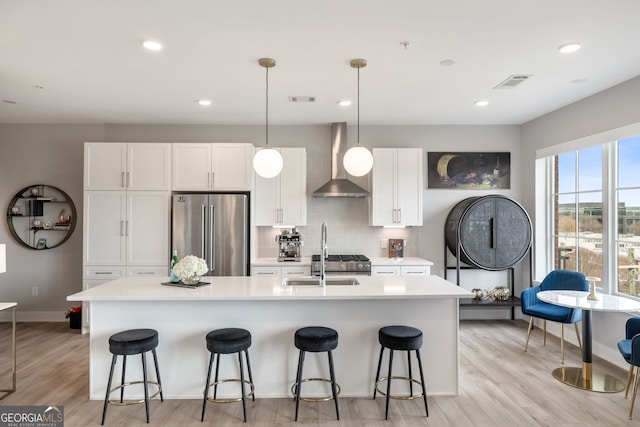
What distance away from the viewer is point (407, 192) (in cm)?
520

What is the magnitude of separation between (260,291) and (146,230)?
2.56 m

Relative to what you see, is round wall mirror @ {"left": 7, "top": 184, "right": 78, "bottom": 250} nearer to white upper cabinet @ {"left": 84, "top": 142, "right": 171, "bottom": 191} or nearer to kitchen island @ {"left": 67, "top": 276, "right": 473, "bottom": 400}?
white upper cabinet @ {"left": 84, "top": 142, "right": 171, "bottom": 191}

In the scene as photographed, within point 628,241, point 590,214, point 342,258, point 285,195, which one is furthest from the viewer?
point 285,195

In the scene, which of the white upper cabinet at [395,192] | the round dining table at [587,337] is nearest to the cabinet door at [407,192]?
the white upper cabinet at [395,192]

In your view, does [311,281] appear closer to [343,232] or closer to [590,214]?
[343,232]

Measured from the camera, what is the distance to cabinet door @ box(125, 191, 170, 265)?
4.86 metres

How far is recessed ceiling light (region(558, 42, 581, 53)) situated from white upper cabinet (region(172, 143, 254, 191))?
3.42 meters

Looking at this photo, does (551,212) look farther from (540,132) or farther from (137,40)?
(137,40)

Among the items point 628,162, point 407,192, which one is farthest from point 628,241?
point 407,192

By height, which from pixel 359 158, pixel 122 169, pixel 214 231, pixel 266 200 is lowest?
pixel 214 231

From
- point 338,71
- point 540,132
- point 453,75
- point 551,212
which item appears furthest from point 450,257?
point 338,71

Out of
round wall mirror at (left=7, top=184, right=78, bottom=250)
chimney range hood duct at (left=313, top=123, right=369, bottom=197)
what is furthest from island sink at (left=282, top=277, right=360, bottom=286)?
round wall mirror at (left=7, top=184, right=78, bottom=250)

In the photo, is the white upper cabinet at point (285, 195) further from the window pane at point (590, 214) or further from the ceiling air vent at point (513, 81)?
the window pane at point (590, 214)

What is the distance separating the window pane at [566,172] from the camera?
15.3ft
